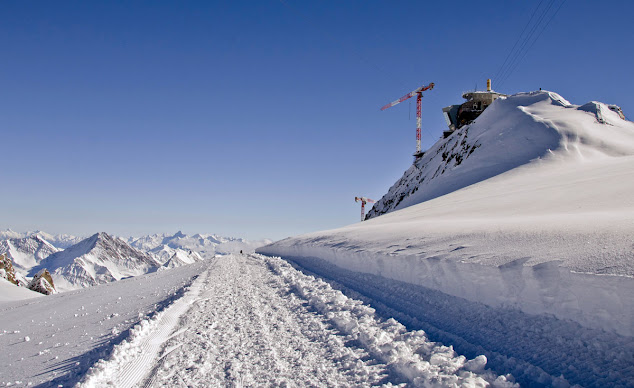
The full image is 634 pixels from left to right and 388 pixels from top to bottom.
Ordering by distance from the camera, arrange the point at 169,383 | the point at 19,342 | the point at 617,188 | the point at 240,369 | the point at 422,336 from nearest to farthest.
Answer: the point at 169,383 → the point at 240,369 → the point at 422,336 → the point at 19,342 → the point at 617,188

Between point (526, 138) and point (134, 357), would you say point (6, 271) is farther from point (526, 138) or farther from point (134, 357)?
point (526, 138)

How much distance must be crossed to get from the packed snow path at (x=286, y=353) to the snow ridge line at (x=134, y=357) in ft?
0.04

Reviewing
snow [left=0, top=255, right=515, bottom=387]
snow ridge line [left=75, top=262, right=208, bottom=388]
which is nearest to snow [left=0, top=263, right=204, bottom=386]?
snow [left=0, top=255, right=515, bottom=387]

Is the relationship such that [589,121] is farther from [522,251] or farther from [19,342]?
[19,342]

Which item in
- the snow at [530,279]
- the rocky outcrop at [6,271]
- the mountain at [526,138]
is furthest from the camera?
the rocky outcrop at [6,271]

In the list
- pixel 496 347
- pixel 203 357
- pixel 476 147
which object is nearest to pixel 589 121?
pixel 476 147

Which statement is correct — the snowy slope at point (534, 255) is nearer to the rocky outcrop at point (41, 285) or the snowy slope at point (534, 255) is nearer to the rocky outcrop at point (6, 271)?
Answer: the rocky outcrop at point (41, 285)

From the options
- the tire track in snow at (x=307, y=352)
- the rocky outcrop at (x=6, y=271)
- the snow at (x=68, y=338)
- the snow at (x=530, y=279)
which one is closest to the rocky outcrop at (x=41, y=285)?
the rocky outcrop at (x=6, y=271)

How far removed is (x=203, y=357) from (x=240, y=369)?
66 centimetres

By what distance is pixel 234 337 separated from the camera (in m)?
5.53

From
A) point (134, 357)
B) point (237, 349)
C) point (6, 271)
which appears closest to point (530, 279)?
point (237, 349)

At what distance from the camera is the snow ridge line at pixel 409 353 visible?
379cm

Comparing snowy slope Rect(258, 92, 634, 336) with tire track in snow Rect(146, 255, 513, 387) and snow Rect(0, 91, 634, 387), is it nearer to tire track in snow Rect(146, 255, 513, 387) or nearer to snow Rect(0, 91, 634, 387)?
snow Rect(0, 91, 634, 387)

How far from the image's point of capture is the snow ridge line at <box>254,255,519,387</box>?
379 centimetres
